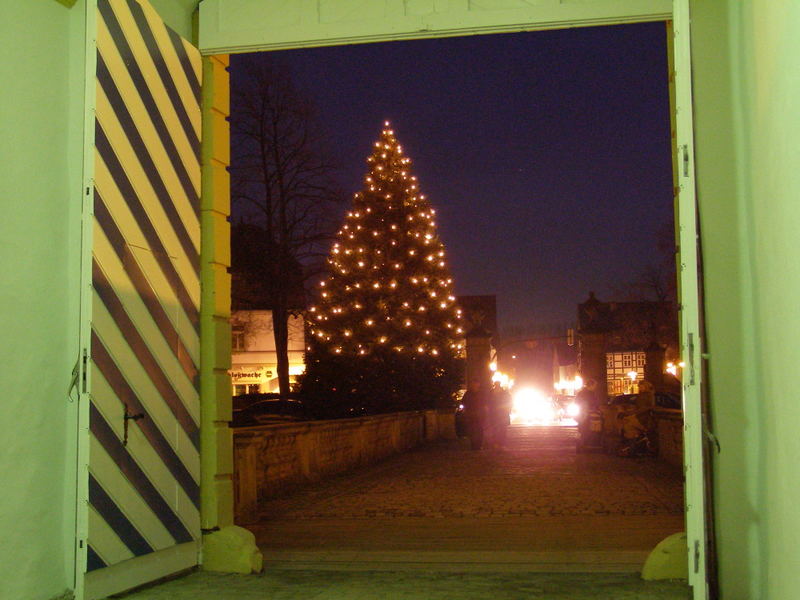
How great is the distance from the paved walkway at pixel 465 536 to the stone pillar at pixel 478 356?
12025 mm

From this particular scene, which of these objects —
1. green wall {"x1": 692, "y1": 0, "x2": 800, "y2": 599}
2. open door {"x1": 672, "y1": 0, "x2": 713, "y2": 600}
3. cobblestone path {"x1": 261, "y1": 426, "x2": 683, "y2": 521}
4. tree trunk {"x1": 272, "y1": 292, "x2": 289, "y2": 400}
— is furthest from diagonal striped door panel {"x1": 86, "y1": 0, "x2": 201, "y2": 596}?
tree trunk {"x1": 272, "y1": 292, "x2": 289, "y2": 400}

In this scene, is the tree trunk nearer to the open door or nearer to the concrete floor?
the concrete floor

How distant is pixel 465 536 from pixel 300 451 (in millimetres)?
6030

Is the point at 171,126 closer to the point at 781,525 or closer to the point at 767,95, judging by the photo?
the point at 767,95

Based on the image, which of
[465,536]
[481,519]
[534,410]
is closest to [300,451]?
[481,519]

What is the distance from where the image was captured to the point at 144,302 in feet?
20.9

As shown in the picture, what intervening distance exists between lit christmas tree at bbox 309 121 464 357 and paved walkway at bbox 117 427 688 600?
1470cm

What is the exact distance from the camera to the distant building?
83.7ft

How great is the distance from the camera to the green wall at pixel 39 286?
5.29 meters

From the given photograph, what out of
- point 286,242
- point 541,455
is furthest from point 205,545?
point 286,242

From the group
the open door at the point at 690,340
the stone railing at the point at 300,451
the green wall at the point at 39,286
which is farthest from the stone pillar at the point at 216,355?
the stone railing at the point at 300,451

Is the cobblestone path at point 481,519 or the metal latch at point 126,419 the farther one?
the cobblestone path at point 481,519

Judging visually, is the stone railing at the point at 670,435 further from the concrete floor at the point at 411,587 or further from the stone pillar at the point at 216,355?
the stone pillar at the point at 216,355

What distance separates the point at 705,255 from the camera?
578 centimetres
